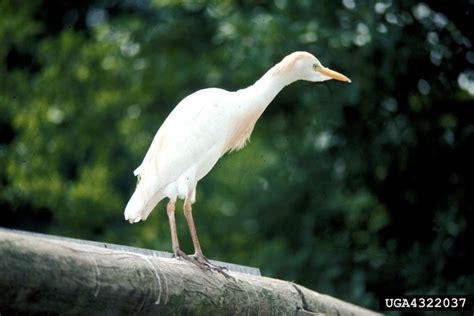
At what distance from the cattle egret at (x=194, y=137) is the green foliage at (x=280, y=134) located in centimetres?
268

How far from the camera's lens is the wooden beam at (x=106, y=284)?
1.90 m

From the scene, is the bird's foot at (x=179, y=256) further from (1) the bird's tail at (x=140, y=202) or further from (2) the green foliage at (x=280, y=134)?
(2) the green foliage at (x=280, y=134)

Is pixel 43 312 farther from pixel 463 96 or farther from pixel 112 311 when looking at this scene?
pixel 463 96

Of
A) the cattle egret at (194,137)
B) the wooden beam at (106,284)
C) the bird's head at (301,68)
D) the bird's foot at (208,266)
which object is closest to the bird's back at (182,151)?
the cattle egret at (194,137)

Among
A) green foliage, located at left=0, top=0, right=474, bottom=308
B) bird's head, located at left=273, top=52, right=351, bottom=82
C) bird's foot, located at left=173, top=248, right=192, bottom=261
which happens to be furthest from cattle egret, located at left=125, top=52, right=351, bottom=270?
green foliage, located at left=0, top=0, right=474, bottom=308

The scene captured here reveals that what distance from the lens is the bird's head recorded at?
377cm

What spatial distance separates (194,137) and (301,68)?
21.2 inches

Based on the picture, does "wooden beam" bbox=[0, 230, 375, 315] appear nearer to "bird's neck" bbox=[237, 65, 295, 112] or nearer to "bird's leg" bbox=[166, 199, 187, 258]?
"bird's leg" bbox=[166, 199, 187, 258]

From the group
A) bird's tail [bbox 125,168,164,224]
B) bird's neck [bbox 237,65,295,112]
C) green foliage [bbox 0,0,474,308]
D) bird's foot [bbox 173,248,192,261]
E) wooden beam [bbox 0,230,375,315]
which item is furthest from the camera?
green foliage [bbox 0,0,474,308]

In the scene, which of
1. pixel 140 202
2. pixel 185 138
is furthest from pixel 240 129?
pixel 140 202

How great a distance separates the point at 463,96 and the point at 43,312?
17.1ft

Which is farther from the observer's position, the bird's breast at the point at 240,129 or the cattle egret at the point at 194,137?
the bird's breast at the point at 240,129

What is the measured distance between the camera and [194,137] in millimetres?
3645

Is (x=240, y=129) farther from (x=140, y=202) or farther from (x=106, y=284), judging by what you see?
(x=106, y=284)
